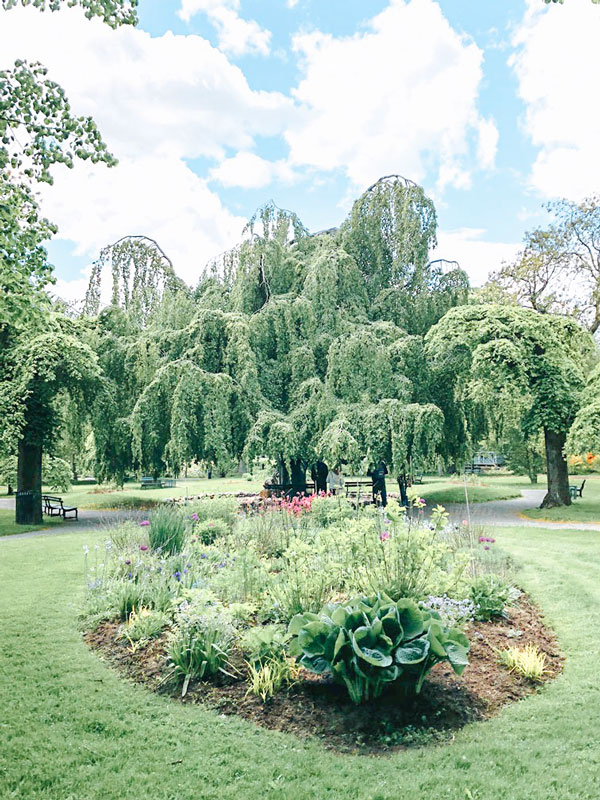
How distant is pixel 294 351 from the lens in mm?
13945

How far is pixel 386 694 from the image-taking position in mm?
3424

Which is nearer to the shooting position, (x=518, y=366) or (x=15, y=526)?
Result: (x=15, y=526)

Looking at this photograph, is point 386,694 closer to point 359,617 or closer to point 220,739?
point 359,617

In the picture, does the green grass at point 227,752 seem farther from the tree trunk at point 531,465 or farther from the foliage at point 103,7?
the tree trunk at point 531,465

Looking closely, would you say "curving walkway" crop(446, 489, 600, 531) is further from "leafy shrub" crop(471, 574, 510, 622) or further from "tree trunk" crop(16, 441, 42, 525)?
"tree trunk" crop(16, 441, 42, 525)

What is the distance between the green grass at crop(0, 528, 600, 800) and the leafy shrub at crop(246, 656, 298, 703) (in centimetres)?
26

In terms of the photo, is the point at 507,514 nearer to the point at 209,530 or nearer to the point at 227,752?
the point at 209,530

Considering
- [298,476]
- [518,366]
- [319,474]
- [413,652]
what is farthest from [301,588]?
[319,474]

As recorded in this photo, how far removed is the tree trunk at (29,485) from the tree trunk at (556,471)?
1193cm

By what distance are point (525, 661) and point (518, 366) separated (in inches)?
412

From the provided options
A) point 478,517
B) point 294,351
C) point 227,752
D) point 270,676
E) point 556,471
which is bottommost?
point 478,517

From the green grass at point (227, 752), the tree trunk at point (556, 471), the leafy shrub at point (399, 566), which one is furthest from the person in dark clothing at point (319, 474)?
the green grass at point (227, 752)

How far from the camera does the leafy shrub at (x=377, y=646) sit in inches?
127

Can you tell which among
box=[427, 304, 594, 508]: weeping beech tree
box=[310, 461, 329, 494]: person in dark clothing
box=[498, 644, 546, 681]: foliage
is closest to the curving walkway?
box=[427, 304, 594, 508]: weeping beech tree
